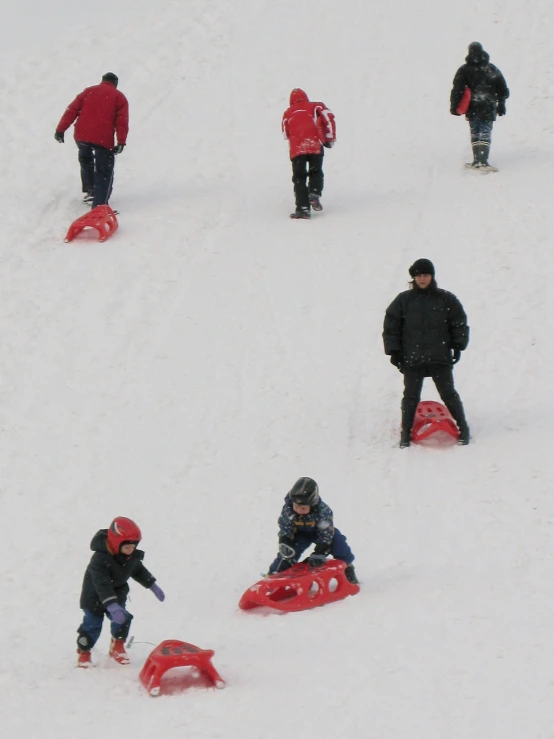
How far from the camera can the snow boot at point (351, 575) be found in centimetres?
809

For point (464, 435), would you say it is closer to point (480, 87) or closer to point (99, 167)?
point (99, 167)

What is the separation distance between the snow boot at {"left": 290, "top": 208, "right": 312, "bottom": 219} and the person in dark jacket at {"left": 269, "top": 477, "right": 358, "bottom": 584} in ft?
22.7

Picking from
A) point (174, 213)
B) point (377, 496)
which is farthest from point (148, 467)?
point (174, 213)

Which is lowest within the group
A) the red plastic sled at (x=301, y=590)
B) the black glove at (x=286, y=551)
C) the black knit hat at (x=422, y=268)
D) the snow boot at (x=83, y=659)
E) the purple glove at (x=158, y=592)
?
the snow boot at (x=83, y=659)

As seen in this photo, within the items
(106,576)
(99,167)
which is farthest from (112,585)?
(99,167)

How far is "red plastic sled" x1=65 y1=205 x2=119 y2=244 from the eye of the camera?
45.5 feet

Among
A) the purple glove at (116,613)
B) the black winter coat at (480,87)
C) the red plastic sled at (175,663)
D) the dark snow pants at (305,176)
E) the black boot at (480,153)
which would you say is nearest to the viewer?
the red plastic sled at (175,663)

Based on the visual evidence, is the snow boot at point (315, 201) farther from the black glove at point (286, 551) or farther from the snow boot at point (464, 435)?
the black glove at point (286, 551)

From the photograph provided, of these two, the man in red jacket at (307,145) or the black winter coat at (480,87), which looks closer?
the man in red jacket at (307,145)

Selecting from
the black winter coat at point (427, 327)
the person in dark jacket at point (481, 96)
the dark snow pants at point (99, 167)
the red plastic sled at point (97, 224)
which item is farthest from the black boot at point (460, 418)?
the person in dark jacket at point (481, 96)

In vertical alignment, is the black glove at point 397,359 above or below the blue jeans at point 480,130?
below

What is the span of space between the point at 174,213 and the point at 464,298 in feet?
12.7

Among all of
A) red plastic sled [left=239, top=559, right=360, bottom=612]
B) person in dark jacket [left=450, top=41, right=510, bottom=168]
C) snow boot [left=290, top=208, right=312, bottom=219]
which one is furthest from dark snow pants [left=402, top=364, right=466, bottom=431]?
person in dark jacket [left=450, top=41, right=510, bottom=168]

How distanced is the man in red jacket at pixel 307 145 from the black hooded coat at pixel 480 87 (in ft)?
5.95
